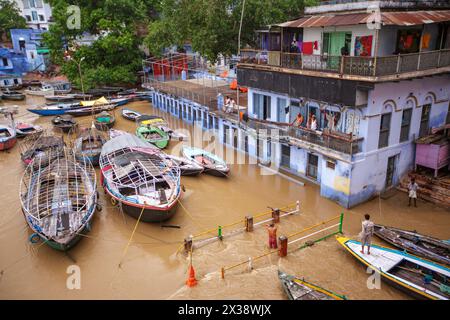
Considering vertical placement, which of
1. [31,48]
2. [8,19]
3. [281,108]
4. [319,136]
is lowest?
[319,136]

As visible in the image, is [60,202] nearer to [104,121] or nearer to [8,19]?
[104,121]

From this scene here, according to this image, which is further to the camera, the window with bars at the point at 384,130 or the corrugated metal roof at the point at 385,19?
the window with bars at the point at 384,130

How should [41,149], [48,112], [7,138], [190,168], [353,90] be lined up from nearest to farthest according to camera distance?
1. [353,90]
2. [190,168]
3. [41,149]
4. [7,138]
5. [48,112]

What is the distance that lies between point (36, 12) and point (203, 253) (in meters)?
73.1

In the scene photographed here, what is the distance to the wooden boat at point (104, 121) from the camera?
32.8 meters

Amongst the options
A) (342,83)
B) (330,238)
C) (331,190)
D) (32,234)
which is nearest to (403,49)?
(342,83)

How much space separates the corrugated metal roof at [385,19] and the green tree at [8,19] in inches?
2363

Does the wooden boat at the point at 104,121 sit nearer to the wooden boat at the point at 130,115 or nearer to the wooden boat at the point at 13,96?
the wooden boat at the point at 130,115

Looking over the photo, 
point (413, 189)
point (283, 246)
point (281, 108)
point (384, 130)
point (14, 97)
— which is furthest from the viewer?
point (14, 97)

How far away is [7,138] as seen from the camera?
93.0 ft

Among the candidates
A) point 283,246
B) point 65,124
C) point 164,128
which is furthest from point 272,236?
point 65,124

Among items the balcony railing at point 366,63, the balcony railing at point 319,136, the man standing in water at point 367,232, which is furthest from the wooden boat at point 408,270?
the balcony railing at point 366,63

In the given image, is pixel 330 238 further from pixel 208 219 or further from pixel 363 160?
pixel 208 219

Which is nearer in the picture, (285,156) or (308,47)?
(308,47)
